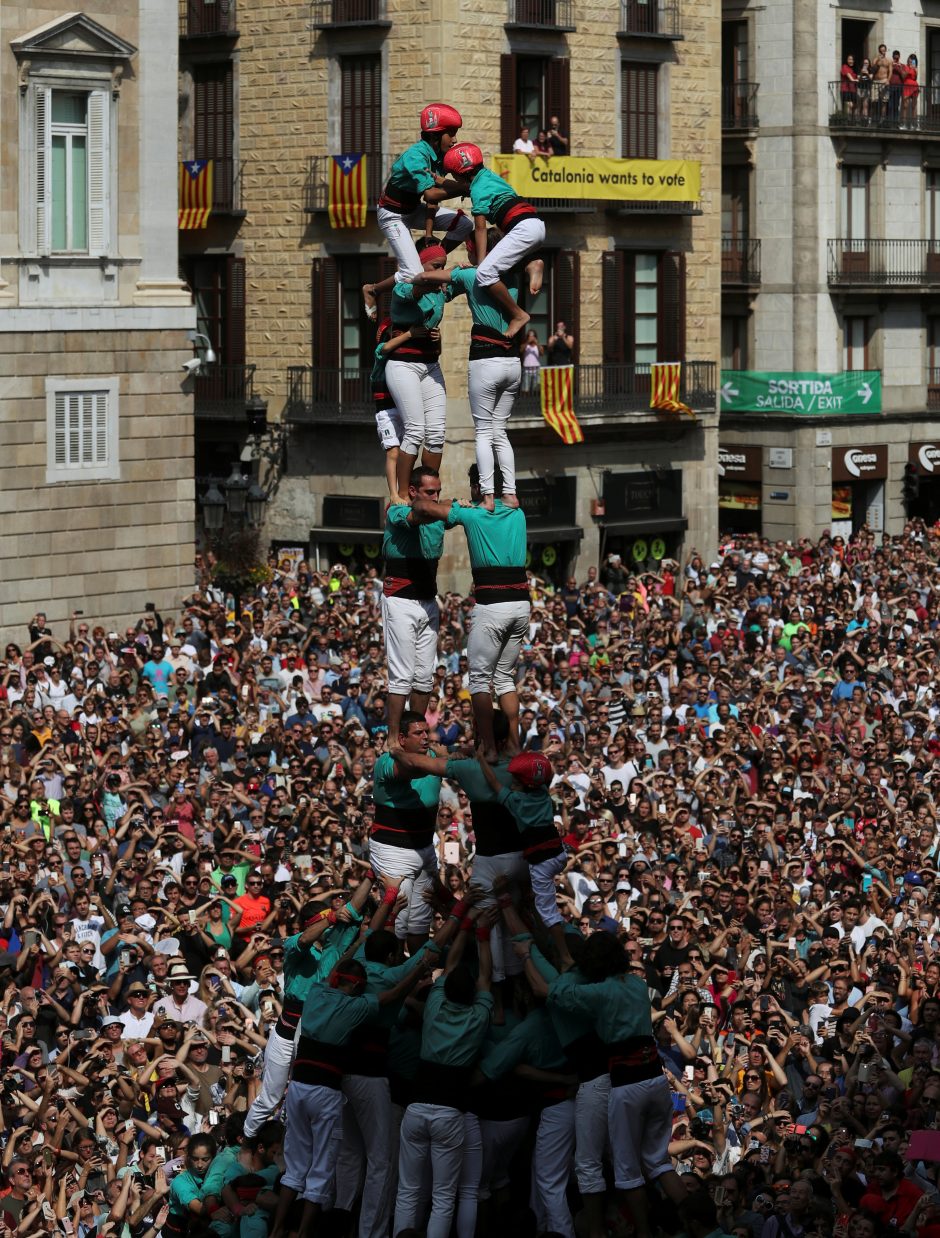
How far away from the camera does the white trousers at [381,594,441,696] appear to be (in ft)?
64.1

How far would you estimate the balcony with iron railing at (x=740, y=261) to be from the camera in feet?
178

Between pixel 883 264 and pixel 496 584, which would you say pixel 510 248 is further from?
pixel 883 264

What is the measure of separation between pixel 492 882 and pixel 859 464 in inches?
1518

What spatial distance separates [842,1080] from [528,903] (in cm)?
310

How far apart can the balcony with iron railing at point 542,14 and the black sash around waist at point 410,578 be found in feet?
88.2

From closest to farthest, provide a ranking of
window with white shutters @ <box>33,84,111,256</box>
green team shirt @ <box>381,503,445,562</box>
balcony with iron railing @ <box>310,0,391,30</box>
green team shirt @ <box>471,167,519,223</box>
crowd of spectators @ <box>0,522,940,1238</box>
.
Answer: crowd of spectators @ <box>0,522,940,1238</box>, green team shirt @ <box>381,503,445,562</box>, green team shirt @ <box>471,167,519,223</box>, window with white shutters @ <box>33,84,111,256</box>, balcony with iron railing @ <box>310,0,391,30</box>

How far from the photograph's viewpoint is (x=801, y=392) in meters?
53.8

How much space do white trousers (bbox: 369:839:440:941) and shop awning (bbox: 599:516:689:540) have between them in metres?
28.9

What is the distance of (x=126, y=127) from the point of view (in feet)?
125

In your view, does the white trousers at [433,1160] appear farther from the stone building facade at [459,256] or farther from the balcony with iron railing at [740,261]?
the balcony with iron railing at [740,261]

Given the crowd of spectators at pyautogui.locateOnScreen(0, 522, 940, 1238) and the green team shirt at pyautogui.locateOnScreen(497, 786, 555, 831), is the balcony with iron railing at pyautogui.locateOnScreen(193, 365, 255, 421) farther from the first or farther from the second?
the green team shirt at pyautogui.locateOnScreen(497, 786, 555, 831)

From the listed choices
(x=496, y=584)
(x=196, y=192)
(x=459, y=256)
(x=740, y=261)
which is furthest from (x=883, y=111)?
(x=496, y=584)

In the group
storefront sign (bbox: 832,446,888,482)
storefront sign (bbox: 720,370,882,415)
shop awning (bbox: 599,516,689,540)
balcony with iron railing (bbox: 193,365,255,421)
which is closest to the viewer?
balcony with iron railing (bbox: 193,365,255,421)

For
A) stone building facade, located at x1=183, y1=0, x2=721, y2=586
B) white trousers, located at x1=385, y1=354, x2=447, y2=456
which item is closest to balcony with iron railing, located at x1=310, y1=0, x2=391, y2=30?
stone building facade, located at x1=183, y1=0, x2=721, y2=586
